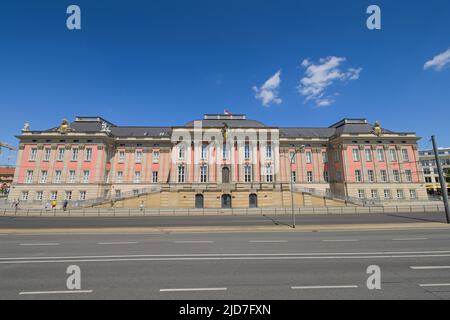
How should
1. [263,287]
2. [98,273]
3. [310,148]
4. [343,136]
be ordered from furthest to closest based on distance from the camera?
[310,148], [343,136], [98,273], [263,287]

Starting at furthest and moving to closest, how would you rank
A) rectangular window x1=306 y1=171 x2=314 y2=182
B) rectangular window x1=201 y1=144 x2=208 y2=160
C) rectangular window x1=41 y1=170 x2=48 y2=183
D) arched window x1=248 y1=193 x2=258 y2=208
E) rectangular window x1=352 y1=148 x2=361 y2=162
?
rectangular window x1=306 y1=171 x2=314 y2=182, rectangular window x1=352 y1=148 x2=361 y2=162, rectangular window x1=201 y1=144 x2=208 y2=160, rectangular window x1=41 y1=170 x2=48 y2=183, arched window x1=248 y1=193 x2=258 y2=208

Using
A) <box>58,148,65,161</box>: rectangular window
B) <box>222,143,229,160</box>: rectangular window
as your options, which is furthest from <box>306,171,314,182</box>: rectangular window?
<box>58,148,65,161</box>: rectangular window

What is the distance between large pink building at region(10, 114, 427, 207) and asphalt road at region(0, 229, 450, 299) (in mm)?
26289

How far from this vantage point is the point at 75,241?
13148 mm

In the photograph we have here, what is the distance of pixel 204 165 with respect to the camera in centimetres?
4347

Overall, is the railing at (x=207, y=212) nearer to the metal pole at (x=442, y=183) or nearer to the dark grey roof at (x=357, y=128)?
the metal pole at (x=442, y=183)

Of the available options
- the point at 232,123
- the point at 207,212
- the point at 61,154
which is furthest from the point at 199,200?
the point at 61,154

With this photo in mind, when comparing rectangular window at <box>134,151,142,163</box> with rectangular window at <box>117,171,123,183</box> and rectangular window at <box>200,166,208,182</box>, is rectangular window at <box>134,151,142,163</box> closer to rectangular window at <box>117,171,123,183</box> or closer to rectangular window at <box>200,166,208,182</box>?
rectangular window at <box>117,171,123,183</box>

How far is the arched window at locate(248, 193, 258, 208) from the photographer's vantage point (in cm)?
3863

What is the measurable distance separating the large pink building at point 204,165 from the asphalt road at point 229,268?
2629cm

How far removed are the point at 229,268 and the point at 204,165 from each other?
35956 mm
